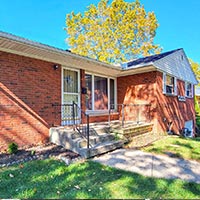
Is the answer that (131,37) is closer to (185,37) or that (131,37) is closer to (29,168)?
(185,37)

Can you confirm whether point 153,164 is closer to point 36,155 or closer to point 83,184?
point 83,184

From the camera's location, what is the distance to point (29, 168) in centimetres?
411

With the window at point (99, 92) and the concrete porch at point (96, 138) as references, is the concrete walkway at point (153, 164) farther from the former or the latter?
the window at point (99, 92)

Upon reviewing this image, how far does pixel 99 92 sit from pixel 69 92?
2119 mm

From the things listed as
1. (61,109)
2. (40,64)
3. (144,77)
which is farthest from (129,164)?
(144,77)

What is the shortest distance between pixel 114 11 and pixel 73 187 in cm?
2146

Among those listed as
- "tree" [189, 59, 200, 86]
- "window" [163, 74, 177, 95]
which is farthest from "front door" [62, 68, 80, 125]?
"tree" [189, 59, 200, 86]

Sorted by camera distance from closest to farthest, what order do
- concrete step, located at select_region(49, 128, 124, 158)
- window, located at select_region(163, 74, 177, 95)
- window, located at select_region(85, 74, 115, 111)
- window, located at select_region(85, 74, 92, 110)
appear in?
concrete step, located at select_region(49, 128, 124, 158), window, located at select_region(85, 74, 92, 110), window, located at select_region(85, 74, 115, 111), window, located at select_region(163, 74, 177, 95)

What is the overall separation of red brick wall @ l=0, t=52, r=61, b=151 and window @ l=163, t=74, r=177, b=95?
568 centimetres

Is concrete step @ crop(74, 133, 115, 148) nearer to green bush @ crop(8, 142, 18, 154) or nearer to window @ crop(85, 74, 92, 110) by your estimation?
green bush @ crop(8, 142, 18, 154)

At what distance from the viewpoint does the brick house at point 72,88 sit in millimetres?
5465

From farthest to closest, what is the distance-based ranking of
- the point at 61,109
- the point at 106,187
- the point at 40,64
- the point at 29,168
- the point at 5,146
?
1. the point at 61,109
2. the point at 40,64
3. the point at 5,146
4. the point at 29,168
5. the point at 106,187

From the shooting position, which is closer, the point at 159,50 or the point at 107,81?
the point at 107,81

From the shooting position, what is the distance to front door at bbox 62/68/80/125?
282 inches
